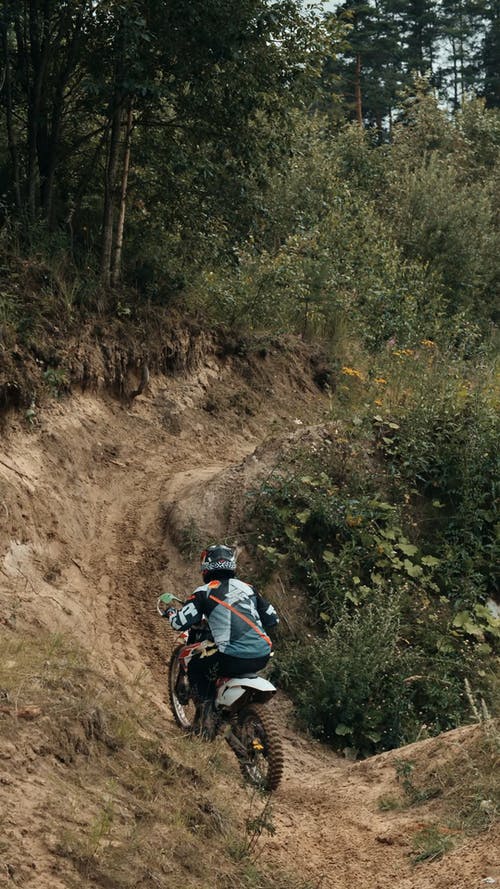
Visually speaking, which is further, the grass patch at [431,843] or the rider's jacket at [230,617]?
the rider's jacket at [230,617]

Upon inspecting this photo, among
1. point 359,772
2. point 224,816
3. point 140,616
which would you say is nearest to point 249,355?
point 140,616

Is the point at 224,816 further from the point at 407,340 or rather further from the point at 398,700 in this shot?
the point at 407,340

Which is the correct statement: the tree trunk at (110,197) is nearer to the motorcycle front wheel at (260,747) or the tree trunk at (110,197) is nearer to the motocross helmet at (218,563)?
the motocross helmet at (218,563)

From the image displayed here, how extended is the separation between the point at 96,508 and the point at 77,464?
2.12ft

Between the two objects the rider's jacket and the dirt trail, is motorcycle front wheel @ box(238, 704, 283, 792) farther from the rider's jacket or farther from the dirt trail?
the rider's jacket

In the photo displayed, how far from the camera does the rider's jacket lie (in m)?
7.82

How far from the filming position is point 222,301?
16594mm

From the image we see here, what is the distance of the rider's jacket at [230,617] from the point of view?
308 inches

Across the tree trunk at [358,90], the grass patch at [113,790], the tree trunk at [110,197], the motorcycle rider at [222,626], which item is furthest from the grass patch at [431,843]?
Answer: the tree trunk at [358,90]

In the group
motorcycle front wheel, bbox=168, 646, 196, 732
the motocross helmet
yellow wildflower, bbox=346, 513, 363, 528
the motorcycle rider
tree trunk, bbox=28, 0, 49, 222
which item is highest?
tree trunk, bbox=28, 0, 49, 222

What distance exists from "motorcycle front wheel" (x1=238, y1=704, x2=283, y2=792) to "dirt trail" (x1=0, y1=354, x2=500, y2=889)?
25cm

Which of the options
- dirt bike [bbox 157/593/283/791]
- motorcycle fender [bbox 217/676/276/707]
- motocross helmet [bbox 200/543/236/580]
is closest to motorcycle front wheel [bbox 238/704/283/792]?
dirt bike [bbox 157/593/283/791]

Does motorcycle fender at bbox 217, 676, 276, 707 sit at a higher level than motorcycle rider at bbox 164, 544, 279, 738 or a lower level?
lower

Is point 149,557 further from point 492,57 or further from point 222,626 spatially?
point 492,57
